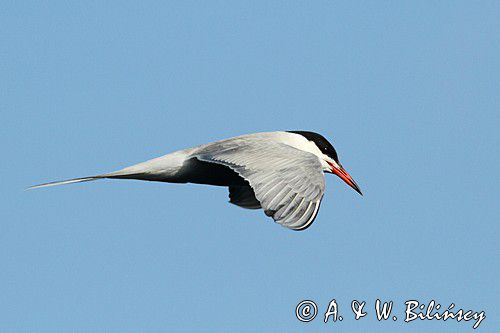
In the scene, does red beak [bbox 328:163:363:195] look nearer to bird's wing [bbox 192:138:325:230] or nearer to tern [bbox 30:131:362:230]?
tern [bbox 30:131:362:230]

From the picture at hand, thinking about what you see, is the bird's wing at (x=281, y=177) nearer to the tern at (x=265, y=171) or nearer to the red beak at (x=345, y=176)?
the tern at (x=265, y=171)

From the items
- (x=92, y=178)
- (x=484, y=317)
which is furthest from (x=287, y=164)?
(x=484, y=317)

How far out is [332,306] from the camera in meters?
11.1

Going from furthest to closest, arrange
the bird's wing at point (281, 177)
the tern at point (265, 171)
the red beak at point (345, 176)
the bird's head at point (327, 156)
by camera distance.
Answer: the bird's head at point (327, 156) → the red beak at point (345, 176) → the tern at point (265, 171) → the bird's wing at point (281, 177)

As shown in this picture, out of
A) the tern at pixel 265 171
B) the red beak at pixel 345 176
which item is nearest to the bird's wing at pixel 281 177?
the tern at pixel 265 171

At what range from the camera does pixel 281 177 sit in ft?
29.0

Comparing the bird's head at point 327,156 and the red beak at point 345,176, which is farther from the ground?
the bird's head at point 327,156

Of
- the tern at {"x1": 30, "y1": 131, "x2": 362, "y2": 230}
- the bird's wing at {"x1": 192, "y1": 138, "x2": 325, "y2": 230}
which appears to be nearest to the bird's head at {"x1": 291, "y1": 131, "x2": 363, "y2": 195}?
the tern at {"x1": 30, "y1": 131, "x2": 362, "y2": 230}

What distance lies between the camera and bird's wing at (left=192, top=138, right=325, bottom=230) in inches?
327

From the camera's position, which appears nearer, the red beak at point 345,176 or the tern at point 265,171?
the tern at point 265,171

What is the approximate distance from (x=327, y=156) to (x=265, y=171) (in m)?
3.22

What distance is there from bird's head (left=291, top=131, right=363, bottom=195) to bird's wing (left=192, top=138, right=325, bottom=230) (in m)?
1.77

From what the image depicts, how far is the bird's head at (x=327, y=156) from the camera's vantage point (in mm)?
11859

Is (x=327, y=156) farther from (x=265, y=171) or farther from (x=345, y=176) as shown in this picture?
(x=265, y=171)
